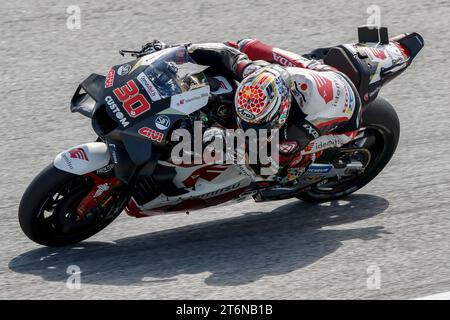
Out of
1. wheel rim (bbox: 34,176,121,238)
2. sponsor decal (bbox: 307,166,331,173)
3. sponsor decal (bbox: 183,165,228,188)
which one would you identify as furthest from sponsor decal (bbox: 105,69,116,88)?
sponsor decal (bbox: 307,166,331,173)

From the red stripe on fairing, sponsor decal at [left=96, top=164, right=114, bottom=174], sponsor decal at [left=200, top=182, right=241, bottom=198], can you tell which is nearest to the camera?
sponsor decal at [left=96, top=164, right=114, bottom=174]

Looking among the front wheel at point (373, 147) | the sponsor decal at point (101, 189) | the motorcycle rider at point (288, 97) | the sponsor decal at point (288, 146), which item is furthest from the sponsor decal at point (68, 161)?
the front wheel at point (373, 147)

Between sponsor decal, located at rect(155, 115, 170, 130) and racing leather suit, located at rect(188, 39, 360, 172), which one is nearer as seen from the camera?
sponsor decal, located at rect(155, 115, 170, 130)

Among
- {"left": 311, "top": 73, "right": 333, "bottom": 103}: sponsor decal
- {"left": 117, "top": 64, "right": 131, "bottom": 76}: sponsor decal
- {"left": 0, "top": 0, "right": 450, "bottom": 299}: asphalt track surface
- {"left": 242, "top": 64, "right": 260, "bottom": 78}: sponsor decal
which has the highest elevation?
{"left": 117, "top": 64, "right": 131, "bottom": 76}: sponsor decal

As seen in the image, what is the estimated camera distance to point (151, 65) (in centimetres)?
723

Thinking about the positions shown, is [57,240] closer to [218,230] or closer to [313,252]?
[218,230]

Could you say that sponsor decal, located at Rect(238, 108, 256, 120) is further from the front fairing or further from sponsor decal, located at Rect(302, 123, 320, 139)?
sponsor decal, located at Rect(302, 123, 320, 139)

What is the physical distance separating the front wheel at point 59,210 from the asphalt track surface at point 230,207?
0.43 ft

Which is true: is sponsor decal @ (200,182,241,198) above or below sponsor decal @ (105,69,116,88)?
below

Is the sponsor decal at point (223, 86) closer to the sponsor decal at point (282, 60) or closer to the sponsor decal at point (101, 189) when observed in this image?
the sponsor decal at point (282, 60)

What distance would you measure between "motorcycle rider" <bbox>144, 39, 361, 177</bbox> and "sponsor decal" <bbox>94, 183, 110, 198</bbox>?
3.34ft

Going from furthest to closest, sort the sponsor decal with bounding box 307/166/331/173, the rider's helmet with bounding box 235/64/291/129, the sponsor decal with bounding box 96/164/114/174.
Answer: the sponsor decal with bounding box 307/166/331/173, the sponsor decal with bounding box 96/164/114/174, the rider's helmet with bounding box 235/64/291/129

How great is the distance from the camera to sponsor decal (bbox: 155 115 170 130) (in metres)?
6.96

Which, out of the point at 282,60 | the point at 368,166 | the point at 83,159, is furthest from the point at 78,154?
the point at 368,166
